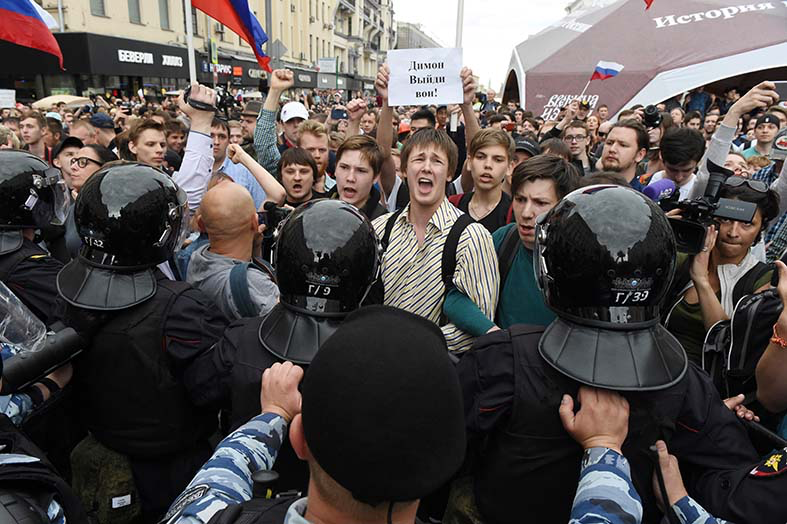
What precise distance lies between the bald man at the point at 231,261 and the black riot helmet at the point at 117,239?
13.9 inches

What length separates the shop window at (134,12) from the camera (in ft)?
76.2

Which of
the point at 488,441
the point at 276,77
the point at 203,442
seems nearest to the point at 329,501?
the point at 488,441

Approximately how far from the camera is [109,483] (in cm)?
209

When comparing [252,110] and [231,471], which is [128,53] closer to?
[252,110]

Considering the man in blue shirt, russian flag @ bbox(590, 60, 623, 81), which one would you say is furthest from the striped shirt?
russian flag @ bbox(590, 60, 623, 81)

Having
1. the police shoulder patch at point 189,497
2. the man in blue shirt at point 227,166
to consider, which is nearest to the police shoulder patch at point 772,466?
the police shoulder patch at point 189,497

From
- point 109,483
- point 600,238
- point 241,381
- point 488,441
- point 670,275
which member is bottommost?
point 109,483

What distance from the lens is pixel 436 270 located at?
256 centimetres

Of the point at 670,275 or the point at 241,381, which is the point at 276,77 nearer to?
the point at 241,381

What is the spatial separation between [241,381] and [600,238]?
1246 millimetres

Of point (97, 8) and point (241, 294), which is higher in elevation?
point (97, 8)

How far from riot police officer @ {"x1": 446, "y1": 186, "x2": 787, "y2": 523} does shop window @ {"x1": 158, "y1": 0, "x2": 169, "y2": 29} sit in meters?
29.1

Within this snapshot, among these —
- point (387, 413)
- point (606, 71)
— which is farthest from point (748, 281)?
point (606, 71)

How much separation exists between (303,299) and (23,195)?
5.79 feet
